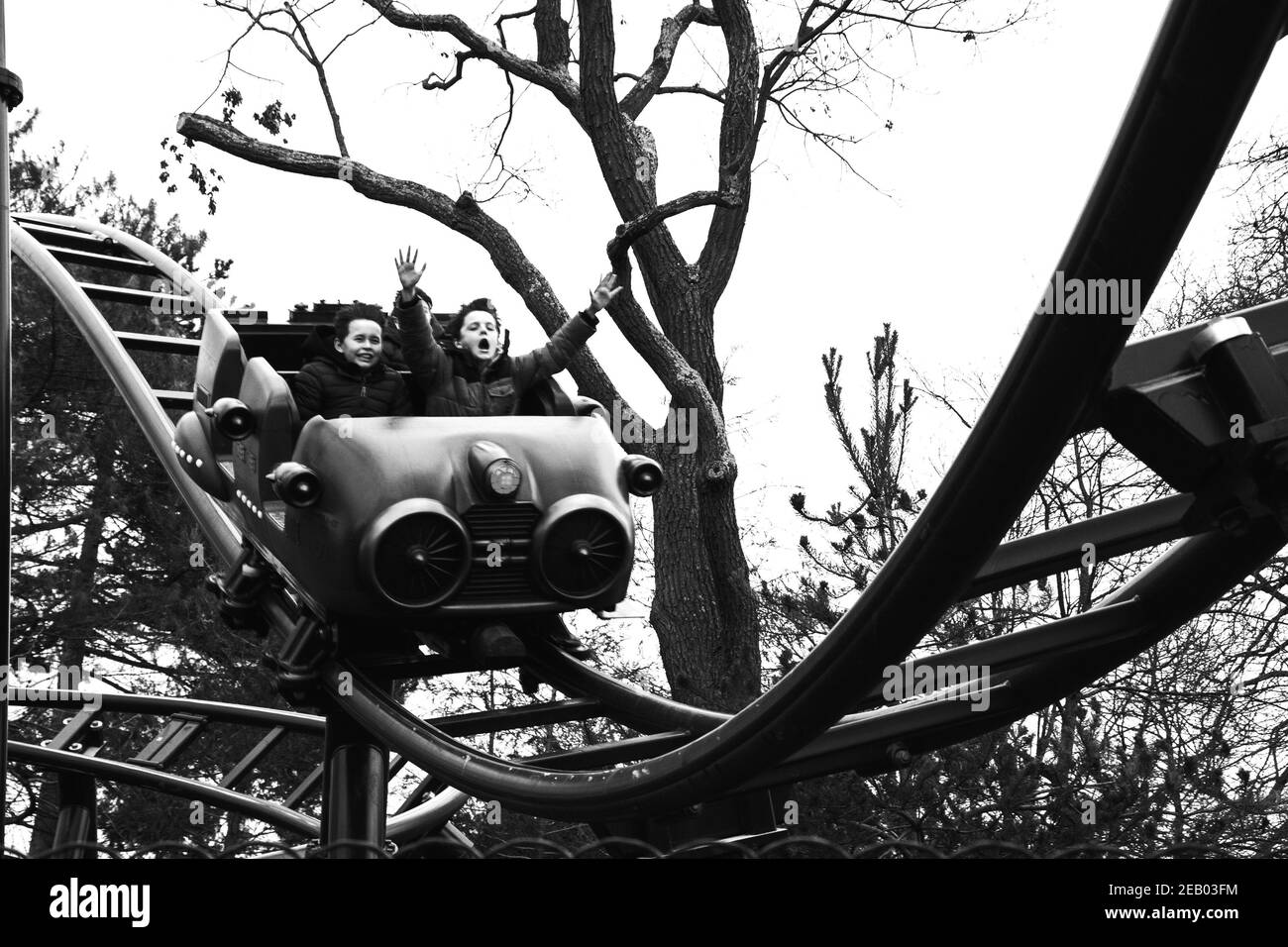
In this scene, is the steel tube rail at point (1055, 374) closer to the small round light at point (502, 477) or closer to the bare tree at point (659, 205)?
the small round light at point (502, 477)

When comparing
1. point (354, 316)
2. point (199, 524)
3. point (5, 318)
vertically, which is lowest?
point (5, 318)

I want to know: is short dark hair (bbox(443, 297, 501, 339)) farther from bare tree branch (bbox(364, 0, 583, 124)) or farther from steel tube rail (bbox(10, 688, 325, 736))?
bare tree branch (bbox(364, 0, 583, 124))

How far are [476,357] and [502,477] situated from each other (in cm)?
67

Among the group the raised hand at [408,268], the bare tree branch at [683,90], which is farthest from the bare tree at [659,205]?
the raised hand at [408,268]

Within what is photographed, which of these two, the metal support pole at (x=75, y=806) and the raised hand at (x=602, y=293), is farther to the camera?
the metal support pole at (x=75, y=806)

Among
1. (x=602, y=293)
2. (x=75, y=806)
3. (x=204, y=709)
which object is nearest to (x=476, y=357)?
(x=602, y=293)

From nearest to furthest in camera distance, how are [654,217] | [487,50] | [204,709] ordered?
[204,709], [654,217], [487,50]

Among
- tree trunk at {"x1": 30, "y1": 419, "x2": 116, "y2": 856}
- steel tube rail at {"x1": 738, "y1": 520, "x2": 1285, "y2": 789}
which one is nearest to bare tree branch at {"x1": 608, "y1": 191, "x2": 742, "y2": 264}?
steel tube rail at {"x1": 738, "y1": 520, "x2": 1285, "y2": 789}

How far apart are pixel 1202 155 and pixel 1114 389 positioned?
1.70 ft

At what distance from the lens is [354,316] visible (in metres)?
4.27

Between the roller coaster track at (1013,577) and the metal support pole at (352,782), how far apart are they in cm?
3

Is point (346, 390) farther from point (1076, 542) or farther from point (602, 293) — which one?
point (1076, 542)

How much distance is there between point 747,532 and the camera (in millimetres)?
10391

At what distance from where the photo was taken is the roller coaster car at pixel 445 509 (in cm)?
363
